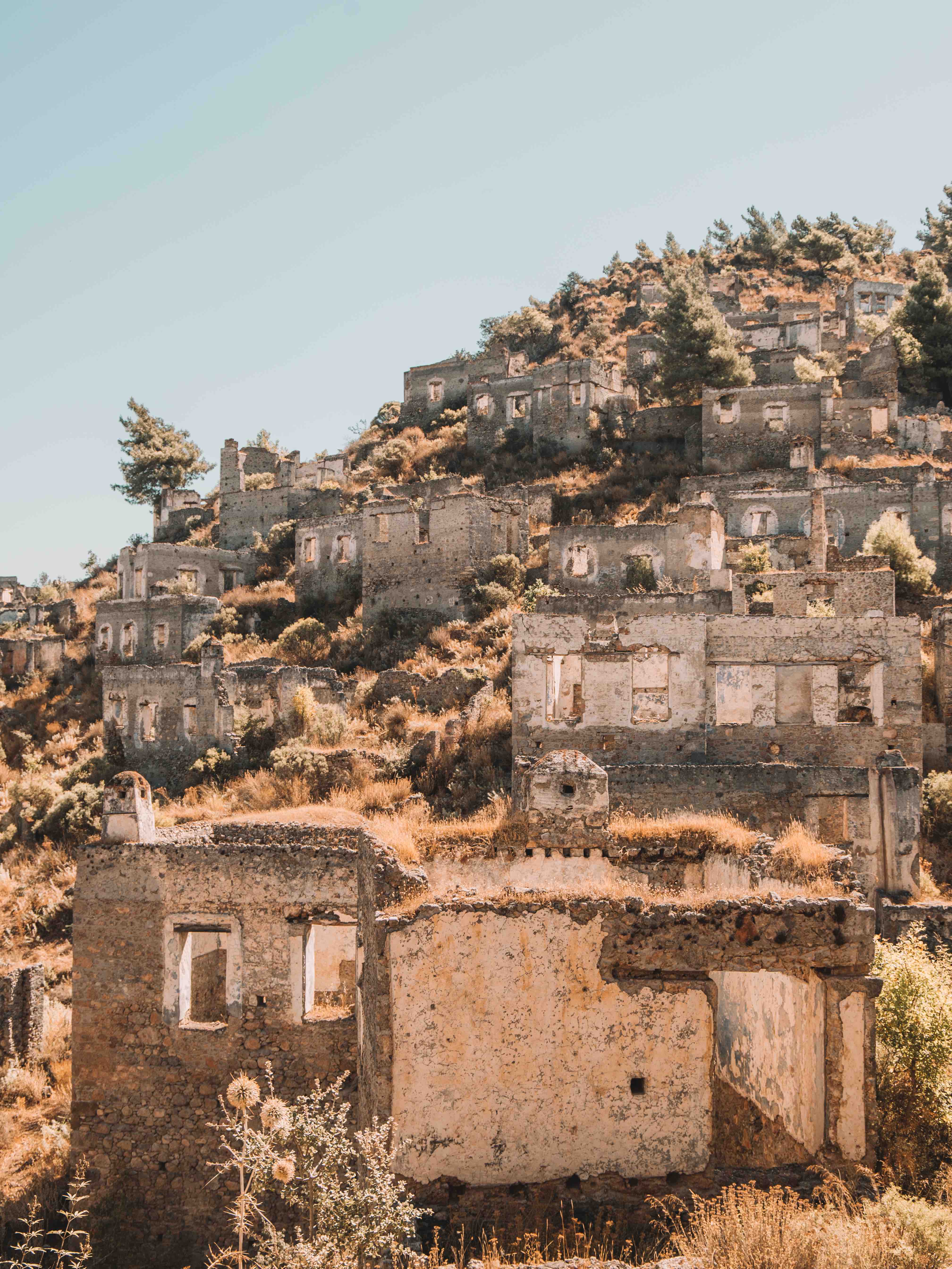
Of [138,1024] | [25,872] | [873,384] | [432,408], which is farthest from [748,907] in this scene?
[432,408]

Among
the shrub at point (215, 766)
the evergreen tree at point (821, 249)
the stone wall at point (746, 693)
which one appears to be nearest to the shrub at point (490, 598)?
the shrub at point (215, 766)

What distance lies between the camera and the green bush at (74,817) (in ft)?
104

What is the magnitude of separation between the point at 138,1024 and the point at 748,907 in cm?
894

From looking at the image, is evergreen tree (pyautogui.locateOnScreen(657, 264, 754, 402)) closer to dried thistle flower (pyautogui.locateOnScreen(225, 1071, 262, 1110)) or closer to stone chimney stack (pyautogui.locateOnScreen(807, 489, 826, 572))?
stone chimney stack (pyautogui.locateOnScreen(807, 489, 826, 572))

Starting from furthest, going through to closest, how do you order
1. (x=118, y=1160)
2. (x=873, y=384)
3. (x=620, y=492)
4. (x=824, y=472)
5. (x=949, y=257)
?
1. (x=949, y=257)
2. (x=873, y=384)
3. (x=620, y=492)
4. (x=824, y=472)
5. (x=118, y=1160)

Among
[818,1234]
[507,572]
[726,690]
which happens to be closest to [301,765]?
[726,690]

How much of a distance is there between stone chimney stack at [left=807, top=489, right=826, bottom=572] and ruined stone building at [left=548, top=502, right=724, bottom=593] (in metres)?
2.69

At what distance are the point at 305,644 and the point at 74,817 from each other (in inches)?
433

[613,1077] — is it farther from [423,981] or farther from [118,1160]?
[118,1160]

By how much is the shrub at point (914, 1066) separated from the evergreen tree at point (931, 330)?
147 ft

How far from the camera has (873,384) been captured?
4925 cm

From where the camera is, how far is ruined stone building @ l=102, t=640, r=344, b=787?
111ft

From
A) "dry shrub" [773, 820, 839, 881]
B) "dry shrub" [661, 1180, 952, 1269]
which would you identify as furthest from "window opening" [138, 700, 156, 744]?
"dry shrub" [661, 1180, 952, 1269]

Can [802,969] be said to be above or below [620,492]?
below
